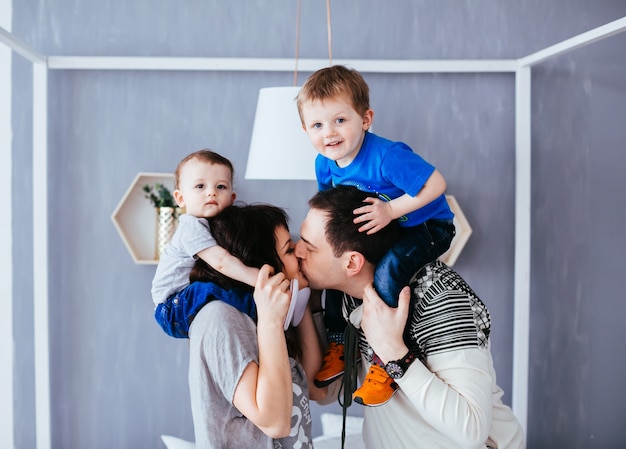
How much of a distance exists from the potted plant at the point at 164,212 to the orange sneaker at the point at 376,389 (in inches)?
50.7

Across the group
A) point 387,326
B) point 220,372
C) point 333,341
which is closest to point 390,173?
point 387,326

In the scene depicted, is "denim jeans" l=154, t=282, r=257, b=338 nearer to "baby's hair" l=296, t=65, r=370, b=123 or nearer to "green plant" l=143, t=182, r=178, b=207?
"baby's hair" l=296, t=65, r=370, b=123

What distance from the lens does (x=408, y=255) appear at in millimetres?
1438

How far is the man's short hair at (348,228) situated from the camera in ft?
4.75

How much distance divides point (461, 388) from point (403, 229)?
430 mm

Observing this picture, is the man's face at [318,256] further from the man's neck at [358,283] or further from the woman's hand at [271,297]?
the woman's hand at [271,297]

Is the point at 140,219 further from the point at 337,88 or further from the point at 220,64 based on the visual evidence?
the point at 337,88

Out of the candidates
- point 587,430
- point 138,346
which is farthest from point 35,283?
point 587,430

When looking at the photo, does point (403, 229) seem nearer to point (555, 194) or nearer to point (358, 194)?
point (358, 194)

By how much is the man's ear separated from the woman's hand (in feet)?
0.64

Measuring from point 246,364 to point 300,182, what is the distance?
1.46m

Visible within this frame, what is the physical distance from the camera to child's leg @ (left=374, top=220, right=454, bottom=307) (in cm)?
143
